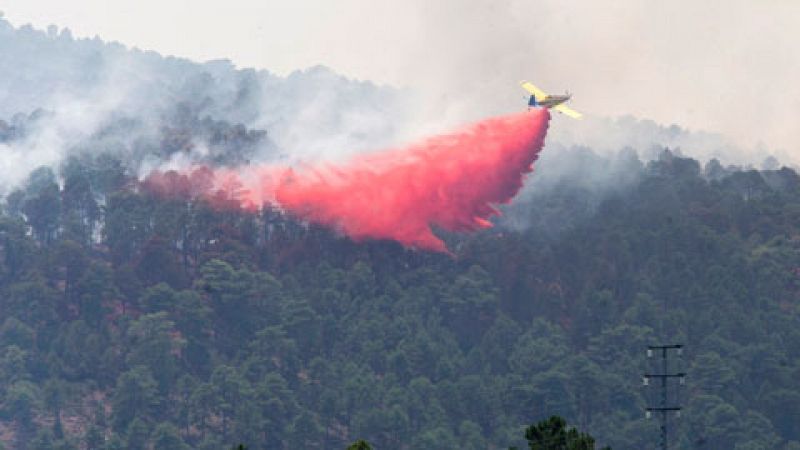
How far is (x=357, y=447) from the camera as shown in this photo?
136 m

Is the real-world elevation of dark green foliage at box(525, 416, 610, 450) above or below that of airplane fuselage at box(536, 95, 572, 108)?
below

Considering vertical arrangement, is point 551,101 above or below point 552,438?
above

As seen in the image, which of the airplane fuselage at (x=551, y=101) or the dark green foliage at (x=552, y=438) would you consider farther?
the airplane fuselage at (x=551, y=101)

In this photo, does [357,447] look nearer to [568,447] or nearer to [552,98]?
[568,447]

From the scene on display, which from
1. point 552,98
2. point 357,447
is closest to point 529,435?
point 357,447

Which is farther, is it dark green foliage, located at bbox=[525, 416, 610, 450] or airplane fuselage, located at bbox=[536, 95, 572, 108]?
airplane fuselage, located at bbox=[536, 95, 572, 108]

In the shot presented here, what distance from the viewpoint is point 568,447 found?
143500 millimetres

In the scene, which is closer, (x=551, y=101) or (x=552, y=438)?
(x=552, y=438)

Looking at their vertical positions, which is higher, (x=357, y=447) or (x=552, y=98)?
(x=552, y=98)

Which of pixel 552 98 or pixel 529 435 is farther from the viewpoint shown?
pixel 552 98

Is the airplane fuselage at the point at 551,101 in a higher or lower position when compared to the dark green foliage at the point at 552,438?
higher

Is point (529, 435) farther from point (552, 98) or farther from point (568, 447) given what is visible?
point (552, 98)

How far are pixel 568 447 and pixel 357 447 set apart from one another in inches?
587

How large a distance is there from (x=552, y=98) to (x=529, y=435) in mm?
57978
